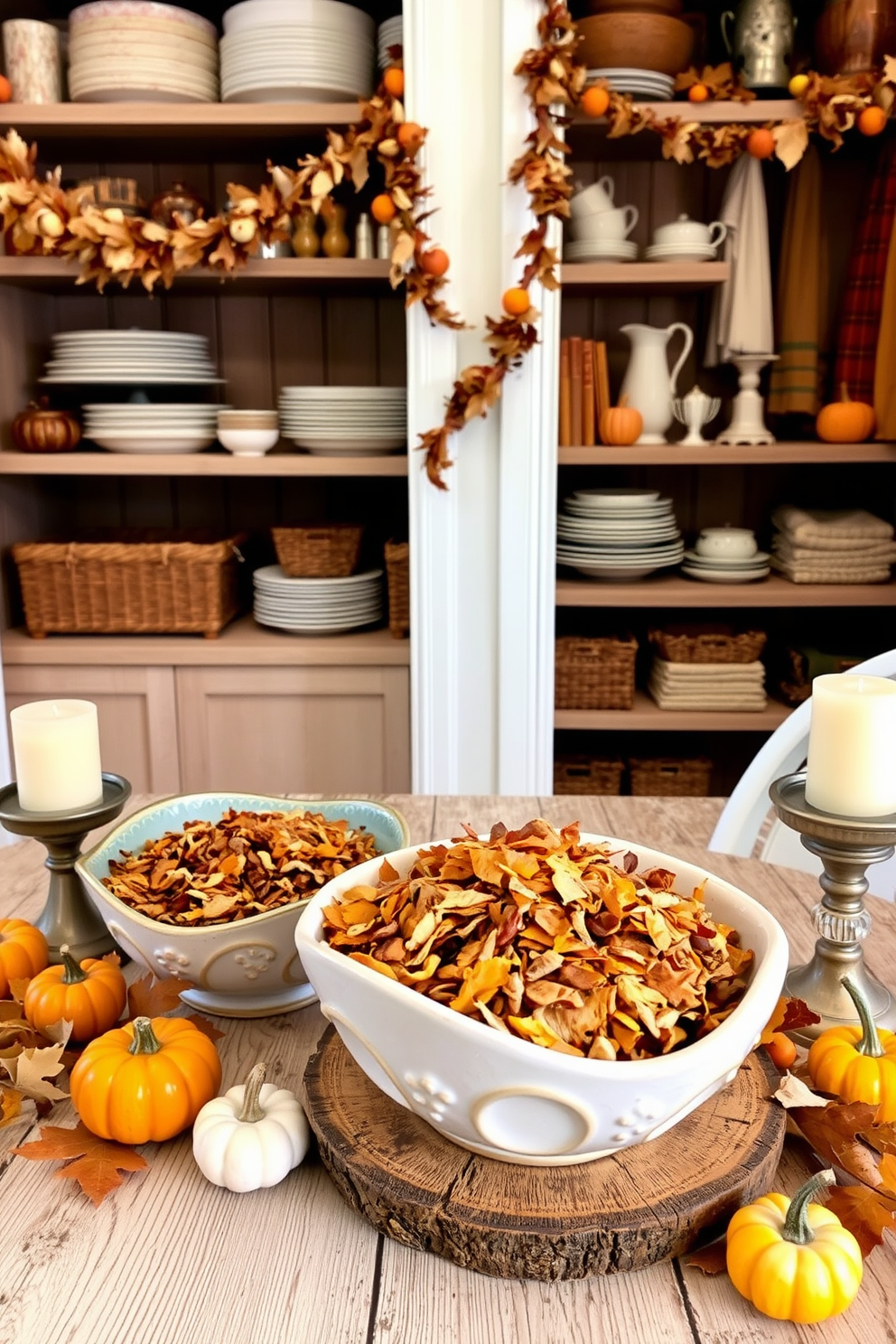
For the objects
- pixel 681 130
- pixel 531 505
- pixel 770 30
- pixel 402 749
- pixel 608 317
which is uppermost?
pixel 770 30

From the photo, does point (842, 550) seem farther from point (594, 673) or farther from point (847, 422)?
point (594, 673)

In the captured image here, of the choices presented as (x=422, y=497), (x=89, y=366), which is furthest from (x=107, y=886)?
(x=89, y=366)

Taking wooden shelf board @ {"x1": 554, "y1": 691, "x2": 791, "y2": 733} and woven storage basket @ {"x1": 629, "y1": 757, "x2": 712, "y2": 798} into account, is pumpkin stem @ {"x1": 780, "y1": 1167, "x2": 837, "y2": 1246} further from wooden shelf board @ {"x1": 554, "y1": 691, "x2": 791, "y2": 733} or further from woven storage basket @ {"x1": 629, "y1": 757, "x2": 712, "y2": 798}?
woven storage basket @ {"x1": 629, "y1": 757, "x2": 712, "y2": 798}

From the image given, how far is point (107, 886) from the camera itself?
2.72 feet

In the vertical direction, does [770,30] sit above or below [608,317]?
above

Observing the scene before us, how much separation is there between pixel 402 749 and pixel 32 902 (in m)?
1.40

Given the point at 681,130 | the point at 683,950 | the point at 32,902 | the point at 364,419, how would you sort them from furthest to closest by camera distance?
the point at 364,419 < the point at 681,130 < the point at 32,902 < the point at 683,950

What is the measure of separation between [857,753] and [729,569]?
1.72m

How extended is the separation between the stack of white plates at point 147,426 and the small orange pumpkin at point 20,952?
1.64 meters

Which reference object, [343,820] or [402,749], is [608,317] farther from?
[343,820]

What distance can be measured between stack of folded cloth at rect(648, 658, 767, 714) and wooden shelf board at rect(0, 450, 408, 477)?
76 cm

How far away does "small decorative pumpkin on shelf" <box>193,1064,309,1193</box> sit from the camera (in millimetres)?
664

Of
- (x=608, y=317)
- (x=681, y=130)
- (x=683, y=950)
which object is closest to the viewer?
(x=683, y=950)

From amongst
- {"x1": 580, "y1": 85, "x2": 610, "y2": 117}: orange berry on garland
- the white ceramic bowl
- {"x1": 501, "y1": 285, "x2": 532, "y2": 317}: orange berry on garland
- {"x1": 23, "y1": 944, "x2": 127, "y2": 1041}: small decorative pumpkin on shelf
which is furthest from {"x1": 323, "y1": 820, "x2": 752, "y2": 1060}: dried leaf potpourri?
{"x1": 580, "y1": 85, "x2": 610, "y2": 117}: orange berry on garland
